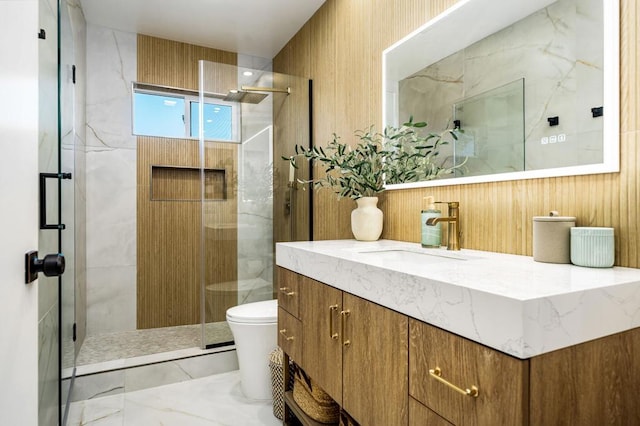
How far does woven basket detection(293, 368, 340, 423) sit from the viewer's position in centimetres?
157

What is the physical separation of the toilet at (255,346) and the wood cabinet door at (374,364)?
101 cm

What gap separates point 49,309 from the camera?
1606 millimetres

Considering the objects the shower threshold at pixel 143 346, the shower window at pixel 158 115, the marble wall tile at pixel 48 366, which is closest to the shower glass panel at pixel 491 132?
the marble wall tile at pixel 48 366

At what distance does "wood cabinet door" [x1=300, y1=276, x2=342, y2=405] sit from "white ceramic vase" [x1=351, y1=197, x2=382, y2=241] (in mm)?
524

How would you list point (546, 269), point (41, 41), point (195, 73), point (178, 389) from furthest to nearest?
point (195, 73)
point (178, 389)
point (41, 41)
point (546, 269)

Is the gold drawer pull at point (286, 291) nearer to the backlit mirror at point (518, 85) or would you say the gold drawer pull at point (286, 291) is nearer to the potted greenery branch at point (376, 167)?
the potted greenery branch at point (376, 167)

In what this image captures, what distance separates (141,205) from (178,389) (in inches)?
62.4

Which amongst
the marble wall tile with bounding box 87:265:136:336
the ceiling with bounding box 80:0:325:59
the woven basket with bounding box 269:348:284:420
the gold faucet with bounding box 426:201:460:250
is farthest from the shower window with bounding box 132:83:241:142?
the gold faucet with bounding box 426:201:460:250

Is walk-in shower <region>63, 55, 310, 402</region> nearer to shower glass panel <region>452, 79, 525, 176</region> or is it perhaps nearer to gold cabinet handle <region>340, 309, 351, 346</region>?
shower glass panel <region>452, 79, 525, 176</region>

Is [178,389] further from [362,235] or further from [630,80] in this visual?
[630,80]

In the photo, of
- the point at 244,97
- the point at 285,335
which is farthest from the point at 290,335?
the point at 244,97

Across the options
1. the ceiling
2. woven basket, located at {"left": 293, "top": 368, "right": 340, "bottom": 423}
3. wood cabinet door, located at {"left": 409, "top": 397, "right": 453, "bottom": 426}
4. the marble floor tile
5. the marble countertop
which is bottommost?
the marble floor tile

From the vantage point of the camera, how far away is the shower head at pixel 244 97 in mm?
2691

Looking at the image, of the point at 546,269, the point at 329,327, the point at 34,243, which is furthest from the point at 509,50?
the point at 34,243
